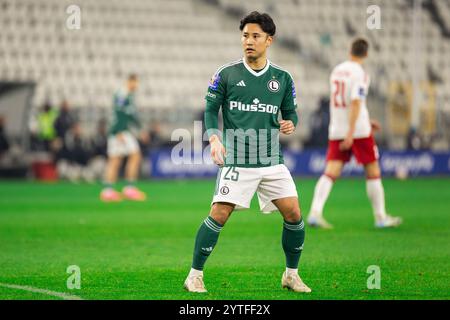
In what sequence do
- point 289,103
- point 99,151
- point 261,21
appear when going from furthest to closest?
1. point 99,151
2. point 289,103
3. point 261,21

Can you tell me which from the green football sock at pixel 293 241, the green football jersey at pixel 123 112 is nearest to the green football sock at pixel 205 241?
the green football sock at pixel 293 241

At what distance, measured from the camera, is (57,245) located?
10898 mm

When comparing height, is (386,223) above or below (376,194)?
below

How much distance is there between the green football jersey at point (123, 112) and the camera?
57.7 feet

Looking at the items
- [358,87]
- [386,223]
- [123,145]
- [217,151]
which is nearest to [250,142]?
[217,151]

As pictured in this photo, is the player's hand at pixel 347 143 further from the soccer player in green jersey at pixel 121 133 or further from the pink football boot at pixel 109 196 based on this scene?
the pink football boot at pixel 109 196

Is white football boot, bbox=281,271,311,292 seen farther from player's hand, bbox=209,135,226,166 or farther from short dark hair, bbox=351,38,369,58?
short dark hair, bbox=351,38,369,58

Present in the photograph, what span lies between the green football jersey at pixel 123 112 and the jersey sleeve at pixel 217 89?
10.2 metres

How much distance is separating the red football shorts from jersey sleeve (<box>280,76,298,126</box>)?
492 cm

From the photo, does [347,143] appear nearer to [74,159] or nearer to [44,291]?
[44,291]

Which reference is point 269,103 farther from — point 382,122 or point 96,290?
point 382,122

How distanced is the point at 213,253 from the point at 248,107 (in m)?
3.08

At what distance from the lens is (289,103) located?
7789 millimetres

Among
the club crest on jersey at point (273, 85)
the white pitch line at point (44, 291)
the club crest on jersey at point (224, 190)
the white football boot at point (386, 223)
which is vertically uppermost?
the club crest on jersey at point (273, 85)
